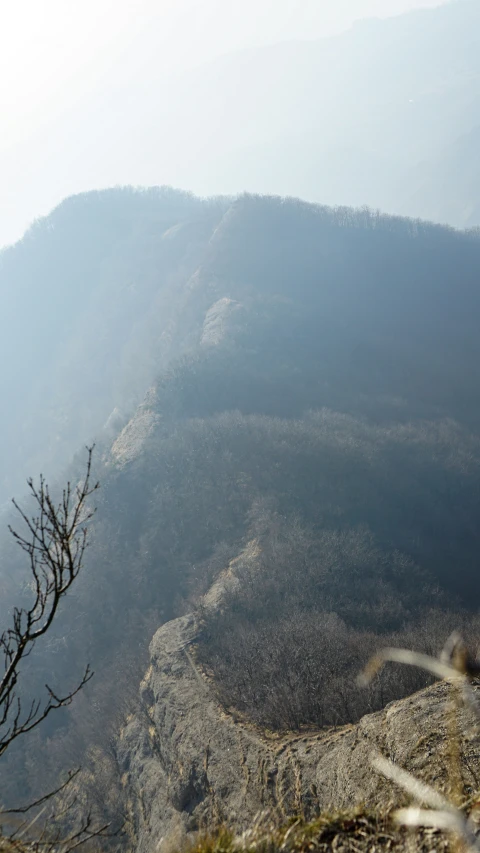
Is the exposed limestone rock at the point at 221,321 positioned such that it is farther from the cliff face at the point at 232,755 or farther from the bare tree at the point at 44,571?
the bare tree at the point at 44,571

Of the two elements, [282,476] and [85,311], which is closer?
[282,476]

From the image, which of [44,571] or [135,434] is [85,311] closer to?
[135,434]

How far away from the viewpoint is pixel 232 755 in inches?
678

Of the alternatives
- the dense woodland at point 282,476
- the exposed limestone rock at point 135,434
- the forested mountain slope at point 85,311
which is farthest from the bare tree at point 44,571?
the forested mountain slope at point 85,311

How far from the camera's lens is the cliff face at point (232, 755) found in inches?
377

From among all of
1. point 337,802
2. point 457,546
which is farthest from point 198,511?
point 337,802

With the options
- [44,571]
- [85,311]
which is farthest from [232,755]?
[85,311]

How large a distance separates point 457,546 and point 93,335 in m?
116

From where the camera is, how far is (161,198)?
18862 centimetres

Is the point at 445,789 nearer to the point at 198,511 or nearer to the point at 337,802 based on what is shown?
the point at 337,802

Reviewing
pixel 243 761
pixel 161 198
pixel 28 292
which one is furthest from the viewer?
pixel 161 198

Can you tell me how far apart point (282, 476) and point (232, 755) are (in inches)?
1463

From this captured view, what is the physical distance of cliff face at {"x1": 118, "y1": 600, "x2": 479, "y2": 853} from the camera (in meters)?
9.58

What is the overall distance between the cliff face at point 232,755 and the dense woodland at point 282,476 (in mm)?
1454
